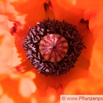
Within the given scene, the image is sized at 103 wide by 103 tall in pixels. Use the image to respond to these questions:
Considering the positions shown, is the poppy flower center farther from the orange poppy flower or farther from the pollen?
the orange poppy flower

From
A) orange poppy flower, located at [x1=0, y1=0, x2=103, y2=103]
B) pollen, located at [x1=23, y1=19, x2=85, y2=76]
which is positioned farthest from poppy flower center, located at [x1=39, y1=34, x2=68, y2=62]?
orange poppy flower, located at [x1=0, y1=0, x2=103, y2=103]

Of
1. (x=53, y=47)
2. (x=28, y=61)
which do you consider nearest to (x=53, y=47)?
(x=53, y=47)

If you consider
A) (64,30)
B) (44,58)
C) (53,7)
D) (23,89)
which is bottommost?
(23,89)

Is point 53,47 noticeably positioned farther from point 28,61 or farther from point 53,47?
point 28,61

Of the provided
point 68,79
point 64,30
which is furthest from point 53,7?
point 68,79

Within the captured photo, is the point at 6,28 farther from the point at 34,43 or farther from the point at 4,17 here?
the point at 34,43

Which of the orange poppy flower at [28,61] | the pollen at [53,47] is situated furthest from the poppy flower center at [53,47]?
the orange poppy flower at [28,61]
